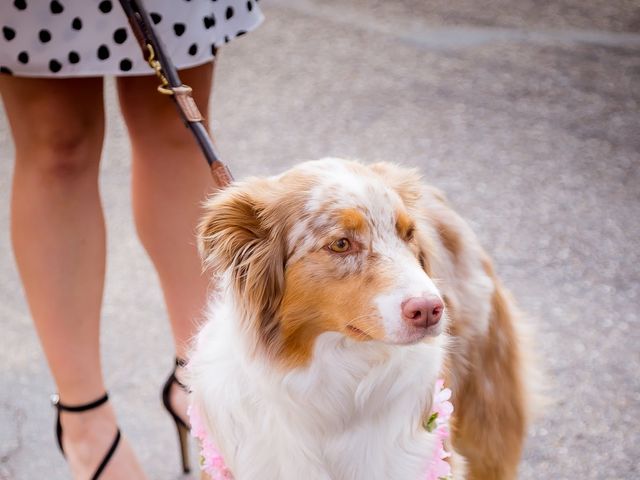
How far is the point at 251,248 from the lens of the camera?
1.92 metres

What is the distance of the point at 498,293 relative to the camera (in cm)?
242

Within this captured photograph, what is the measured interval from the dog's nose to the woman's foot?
1079mm

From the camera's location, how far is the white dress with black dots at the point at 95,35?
216 cm

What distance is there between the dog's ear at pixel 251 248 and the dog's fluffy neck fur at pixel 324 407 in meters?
0.06

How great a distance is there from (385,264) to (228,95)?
351 cm

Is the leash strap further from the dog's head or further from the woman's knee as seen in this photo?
the woman's knee

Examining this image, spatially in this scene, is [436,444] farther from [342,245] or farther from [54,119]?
[54,119]

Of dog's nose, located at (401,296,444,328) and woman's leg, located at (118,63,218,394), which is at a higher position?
dog's nose, located at (401,296,444,328)

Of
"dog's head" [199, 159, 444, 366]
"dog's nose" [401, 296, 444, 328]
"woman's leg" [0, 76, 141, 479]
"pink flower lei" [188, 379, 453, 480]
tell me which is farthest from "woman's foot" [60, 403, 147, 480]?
"dog's nose" [401, 296, 444, 328]

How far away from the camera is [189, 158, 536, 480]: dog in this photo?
182 centimetres

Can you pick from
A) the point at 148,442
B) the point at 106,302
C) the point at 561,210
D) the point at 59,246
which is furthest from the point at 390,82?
the point at 59,246

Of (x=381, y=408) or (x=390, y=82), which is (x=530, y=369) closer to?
(x=381, y=408)

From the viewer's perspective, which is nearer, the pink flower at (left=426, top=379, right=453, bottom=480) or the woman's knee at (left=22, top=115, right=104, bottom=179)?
the pink flower at (left=426, top=379, right=453, bottom=480)

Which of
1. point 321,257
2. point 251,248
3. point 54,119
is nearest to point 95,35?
point 54,119
